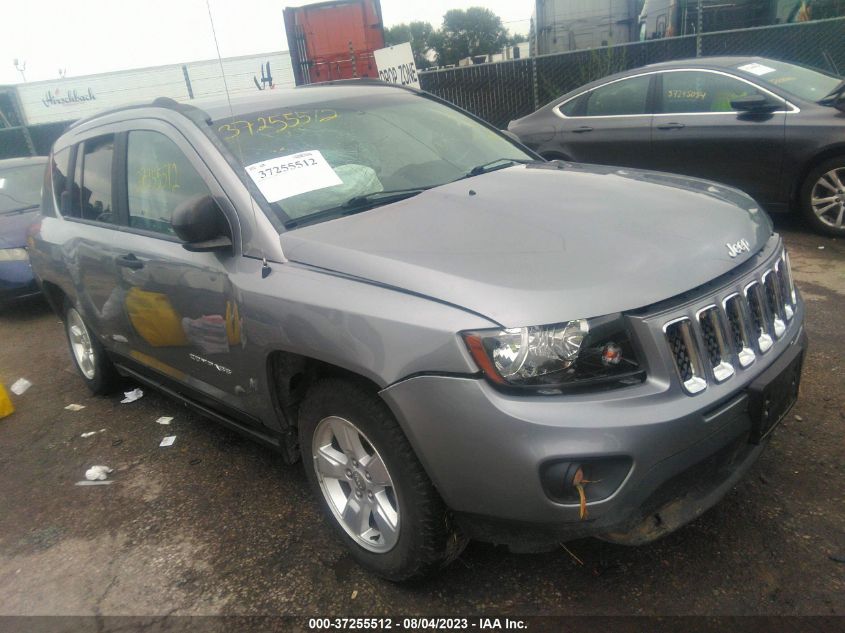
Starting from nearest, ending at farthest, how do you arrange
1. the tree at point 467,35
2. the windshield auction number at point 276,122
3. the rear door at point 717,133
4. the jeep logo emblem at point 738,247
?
1. the jeep logo emblem at point 738,247
2. the windshield auction number at point 276,122
3. the rear door at point 717,133
4. the tree at point 467,35

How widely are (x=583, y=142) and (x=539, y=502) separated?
6.11 meters

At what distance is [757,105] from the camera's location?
611cm

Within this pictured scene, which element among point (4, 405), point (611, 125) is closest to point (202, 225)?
point (4, 405)

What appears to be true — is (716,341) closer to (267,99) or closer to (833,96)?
(267,99)

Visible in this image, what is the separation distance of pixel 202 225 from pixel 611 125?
18.4ft

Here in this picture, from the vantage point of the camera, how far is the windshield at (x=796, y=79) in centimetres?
636

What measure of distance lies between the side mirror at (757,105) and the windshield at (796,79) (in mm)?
260

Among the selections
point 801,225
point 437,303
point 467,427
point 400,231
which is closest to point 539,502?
point 467,427

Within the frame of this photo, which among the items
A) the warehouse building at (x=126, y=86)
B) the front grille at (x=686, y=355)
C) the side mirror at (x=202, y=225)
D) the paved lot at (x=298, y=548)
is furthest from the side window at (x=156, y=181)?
the warehouse building at (x=126, y=86)

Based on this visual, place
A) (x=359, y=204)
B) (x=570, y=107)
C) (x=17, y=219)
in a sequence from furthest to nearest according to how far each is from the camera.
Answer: (x=570, y=107), (x=17, y=219), (x=359, y=204)

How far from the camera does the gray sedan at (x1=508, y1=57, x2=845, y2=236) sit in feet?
19.7

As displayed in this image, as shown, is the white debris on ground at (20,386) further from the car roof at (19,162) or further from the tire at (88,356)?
the car roof at (19,162)

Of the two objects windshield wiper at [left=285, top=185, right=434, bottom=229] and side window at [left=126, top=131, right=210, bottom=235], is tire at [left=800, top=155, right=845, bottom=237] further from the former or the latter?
side window at [left=126, top=131, right=210, bottom=235]

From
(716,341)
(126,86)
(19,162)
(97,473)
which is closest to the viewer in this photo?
(716,341)
